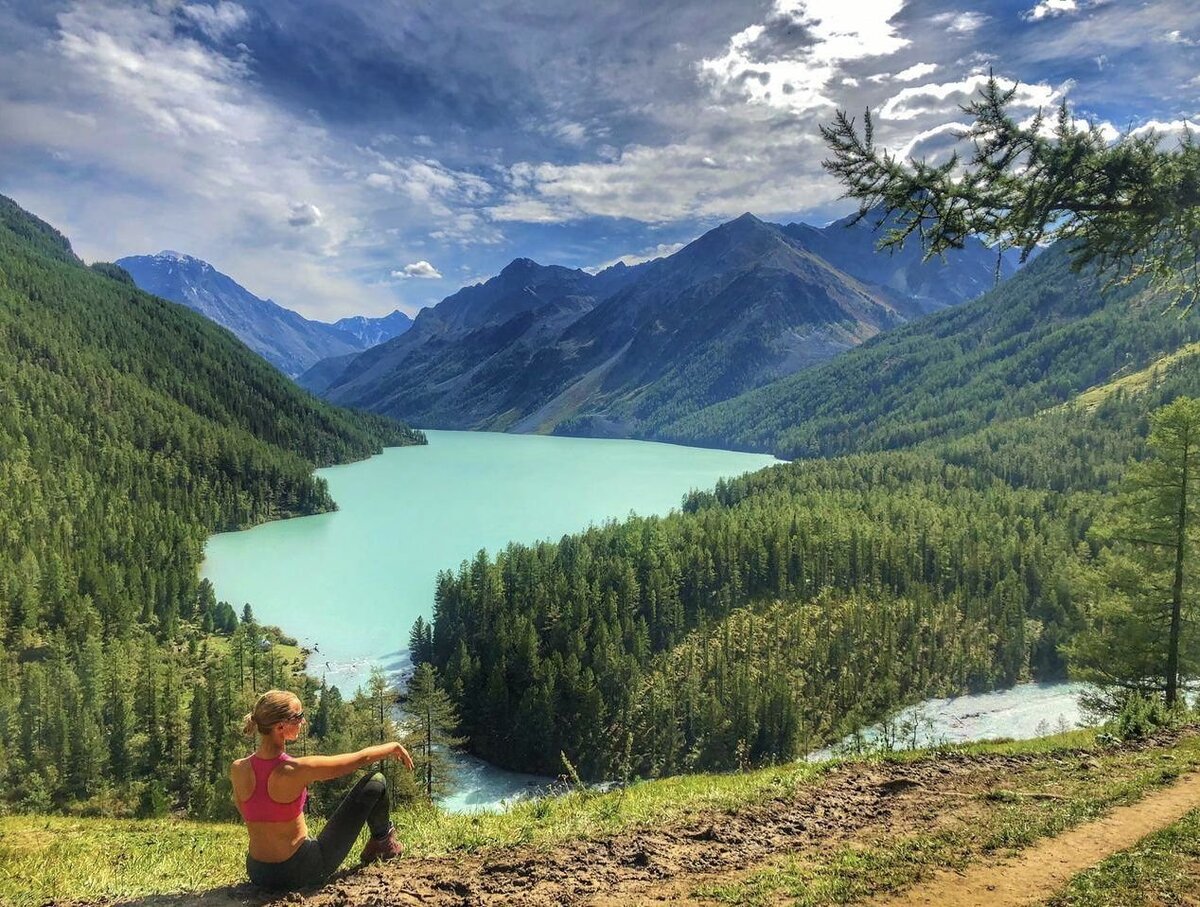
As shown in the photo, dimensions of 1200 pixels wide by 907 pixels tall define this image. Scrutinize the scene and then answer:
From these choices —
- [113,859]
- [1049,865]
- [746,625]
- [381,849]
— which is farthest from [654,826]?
[746,625]

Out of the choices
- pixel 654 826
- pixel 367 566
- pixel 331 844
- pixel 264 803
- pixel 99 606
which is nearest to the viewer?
pixel 264 803

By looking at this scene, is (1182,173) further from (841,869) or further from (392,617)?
(392,617)

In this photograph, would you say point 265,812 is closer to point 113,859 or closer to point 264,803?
point 264,803

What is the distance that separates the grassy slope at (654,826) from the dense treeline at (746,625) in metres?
39.4

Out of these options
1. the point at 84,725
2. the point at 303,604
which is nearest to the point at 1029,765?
the point at 84,725

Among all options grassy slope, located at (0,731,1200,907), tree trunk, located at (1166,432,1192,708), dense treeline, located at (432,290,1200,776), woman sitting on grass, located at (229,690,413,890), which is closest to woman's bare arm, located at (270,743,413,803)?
woman sitting on grass, located at (229,690,413,890)

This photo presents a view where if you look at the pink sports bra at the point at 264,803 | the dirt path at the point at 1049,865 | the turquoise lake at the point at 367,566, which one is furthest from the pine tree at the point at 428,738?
the dirt path at the point at 1049,865

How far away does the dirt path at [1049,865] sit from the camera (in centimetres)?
880

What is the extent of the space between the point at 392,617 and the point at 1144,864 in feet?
346

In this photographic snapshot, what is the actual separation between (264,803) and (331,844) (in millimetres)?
1431

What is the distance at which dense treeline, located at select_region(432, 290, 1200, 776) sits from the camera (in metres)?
69.4

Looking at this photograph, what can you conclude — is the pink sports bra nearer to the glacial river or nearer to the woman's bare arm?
the woman's bare arm

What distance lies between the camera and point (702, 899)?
9.00m

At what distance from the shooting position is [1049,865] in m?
9.61
